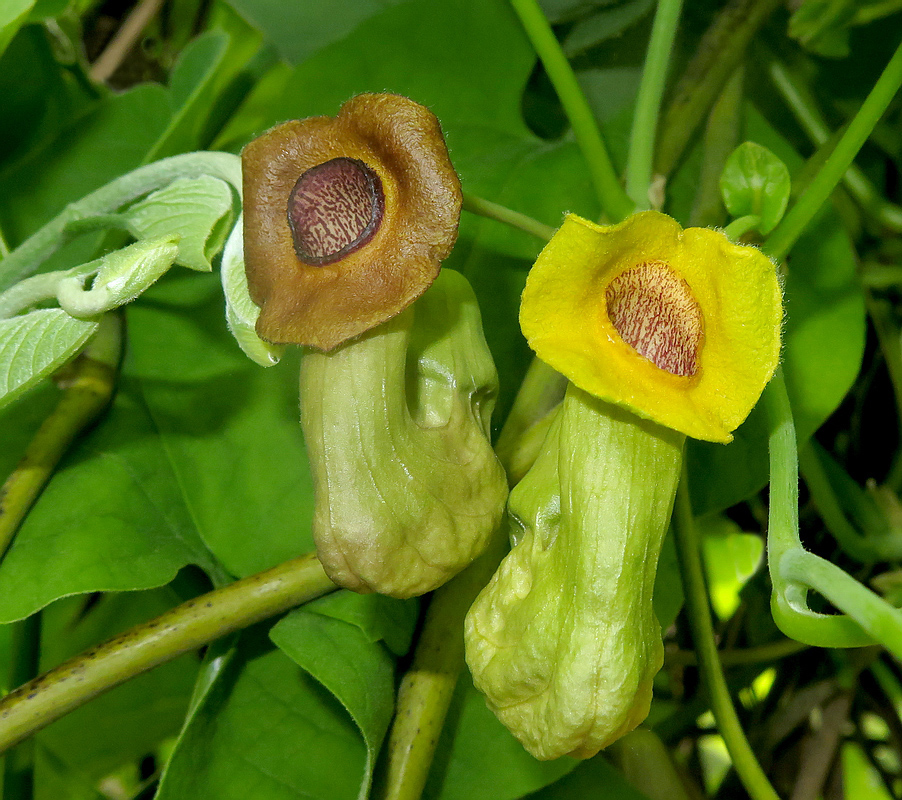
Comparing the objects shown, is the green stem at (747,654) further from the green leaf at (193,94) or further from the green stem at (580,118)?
the green leaf at (193,94)

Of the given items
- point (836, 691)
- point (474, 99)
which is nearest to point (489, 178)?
point (474, 99)

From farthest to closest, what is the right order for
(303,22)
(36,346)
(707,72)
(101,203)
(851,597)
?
(303,22), (707,72), (101,203), (36,346), (851,597)

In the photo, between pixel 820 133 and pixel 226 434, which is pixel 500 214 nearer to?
pixel 226 434

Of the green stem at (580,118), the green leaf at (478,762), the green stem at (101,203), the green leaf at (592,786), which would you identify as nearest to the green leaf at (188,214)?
the green stem at (101,203)

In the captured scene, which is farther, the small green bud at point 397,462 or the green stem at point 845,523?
the green stem at point 845,523

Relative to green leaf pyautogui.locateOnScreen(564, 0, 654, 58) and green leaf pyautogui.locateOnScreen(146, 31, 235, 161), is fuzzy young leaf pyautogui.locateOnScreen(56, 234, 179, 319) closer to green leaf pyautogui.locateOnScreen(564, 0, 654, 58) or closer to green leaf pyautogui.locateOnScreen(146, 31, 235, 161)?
green leaf pyautogui.locateOnScreen(146, 31, 235, 161)

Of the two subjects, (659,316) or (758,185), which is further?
(758,185)

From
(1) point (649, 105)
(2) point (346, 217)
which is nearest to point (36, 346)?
(2) point (346, 217)
